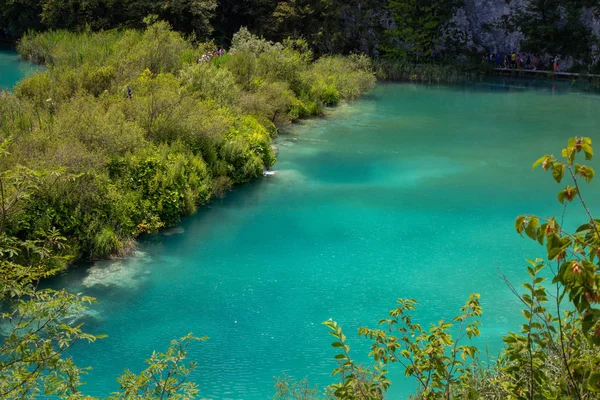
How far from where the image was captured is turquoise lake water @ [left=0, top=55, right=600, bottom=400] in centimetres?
1072

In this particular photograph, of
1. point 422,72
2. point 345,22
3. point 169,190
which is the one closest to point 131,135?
point 169,190

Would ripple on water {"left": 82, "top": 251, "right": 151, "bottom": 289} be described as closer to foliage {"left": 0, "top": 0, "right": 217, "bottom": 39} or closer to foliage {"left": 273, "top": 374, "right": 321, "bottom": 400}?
foliage {"left": 273, "top": 374, "right": 321, "bottom": 400}

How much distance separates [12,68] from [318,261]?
24.7m

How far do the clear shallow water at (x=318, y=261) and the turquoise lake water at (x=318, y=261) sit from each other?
0.12 ft

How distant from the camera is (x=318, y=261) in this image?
46.9ft

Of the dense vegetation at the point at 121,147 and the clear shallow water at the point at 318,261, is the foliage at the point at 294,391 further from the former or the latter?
the dense vegetation at the point at 121,147

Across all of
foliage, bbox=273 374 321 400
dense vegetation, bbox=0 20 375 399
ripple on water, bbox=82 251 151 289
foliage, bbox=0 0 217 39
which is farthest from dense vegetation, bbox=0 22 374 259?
foliage, bbox=0 0 217 39

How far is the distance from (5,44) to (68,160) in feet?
114

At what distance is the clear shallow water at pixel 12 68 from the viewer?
28.2 meters

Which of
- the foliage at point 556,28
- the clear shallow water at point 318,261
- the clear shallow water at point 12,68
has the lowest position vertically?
the clear shallow water at point 318,261

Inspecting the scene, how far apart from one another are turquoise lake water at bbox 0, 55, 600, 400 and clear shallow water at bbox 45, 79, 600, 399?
0.12 feet

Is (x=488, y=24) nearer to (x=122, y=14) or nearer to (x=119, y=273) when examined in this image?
(x=122, y=14)

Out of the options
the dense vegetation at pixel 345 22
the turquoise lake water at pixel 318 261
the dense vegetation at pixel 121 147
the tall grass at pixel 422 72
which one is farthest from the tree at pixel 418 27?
the turquoise lake water at pixel 318 261

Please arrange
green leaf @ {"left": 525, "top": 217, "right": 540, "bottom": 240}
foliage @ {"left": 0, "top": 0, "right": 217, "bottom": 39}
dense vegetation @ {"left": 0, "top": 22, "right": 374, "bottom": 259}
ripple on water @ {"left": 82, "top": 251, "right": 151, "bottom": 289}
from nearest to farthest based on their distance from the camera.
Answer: green leaf @ {"left": 525, "top": 217, "right": 540, "bottom": 240} → ripple on water @ {"left": 82, "top": 251, "right": 151, "bottom": 289} → dense vegetation @ {"left": 0, "top": 22, "right": 374, "bottom": 259} → foliage @ {"left": 0, "top": 0, "right": 217, "bottom": 39}
